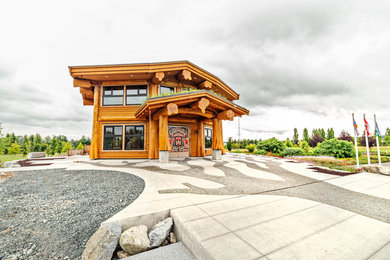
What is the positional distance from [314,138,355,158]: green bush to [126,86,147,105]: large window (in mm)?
15859

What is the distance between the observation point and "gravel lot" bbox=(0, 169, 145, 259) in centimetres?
238

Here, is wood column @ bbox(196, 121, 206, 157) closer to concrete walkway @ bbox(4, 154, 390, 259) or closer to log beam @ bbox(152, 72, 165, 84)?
log beam @ bbox(152, 72, 165, 84)

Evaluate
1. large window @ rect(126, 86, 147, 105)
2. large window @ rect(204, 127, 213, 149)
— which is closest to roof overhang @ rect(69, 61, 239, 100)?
large window @ rect(126, 86, 147, 105)

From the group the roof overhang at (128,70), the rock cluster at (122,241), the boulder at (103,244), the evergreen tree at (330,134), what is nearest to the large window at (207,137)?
the roof overhang at (128,70)

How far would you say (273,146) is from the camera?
16.4 meters

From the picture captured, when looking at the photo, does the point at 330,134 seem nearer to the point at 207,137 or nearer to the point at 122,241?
the point at 207,137

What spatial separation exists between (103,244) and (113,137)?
11.5m

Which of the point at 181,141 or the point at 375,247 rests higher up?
the point at 181,141

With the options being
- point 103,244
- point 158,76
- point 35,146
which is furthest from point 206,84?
point 35,146

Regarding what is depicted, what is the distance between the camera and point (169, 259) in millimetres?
2012

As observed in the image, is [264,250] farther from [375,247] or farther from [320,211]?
[320,211]

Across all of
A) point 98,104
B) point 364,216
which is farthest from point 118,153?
point 364,216

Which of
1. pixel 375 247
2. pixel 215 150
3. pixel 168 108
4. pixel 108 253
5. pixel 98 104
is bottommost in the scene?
pixel 108 253

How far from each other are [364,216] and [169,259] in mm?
3480
